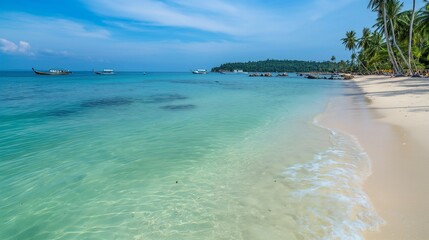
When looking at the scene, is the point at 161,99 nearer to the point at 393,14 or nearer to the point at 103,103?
the point at 103,103

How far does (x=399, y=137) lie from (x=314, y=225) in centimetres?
685

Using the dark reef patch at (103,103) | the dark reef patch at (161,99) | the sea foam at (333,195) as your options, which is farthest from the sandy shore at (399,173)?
the dark reef patch at (103,103)

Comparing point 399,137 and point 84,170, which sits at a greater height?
point 399,137

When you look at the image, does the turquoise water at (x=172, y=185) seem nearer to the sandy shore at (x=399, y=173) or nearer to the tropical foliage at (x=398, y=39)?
the sandy shore at (x=399, y=173)

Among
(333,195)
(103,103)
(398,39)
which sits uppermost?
(398,39)

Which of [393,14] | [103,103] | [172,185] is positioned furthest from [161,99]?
[393,14]

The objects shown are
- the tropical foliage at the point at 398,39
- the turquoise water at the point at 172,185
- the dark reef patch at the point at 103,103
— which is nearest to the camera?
the turquoise water at the point at 172,185

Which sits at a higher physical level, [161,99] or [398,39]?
[398,39]

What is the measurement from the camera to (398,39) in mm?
51938

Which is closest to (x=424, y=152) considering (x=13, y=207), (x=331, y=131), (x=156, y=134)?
(x=331, y=131)

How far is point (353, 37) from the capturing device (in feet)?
262

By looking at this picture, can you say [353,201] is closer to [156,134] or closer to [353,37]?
[156,134]

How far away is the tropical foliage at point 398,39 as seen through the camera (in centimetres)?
4298

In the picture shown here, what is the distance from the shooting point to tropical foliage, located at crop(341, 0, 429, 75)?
42978 mm
